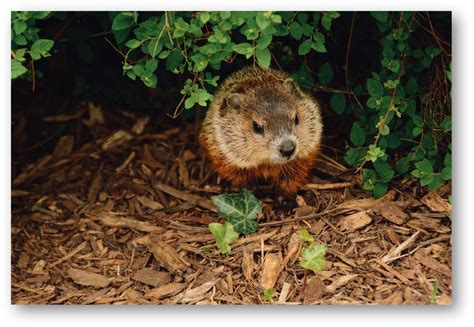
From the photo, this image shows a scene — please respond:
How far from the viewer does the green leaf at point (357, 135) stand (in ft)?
12.3

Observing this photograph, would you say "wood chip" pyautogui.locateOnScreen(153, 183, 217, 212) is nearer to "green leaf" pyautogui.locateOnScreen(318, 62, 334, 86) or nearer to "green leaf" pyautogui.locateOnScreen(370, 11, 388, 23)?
"green leaf" pyautogui.locateOnScreen(318, 62, 334, 86)

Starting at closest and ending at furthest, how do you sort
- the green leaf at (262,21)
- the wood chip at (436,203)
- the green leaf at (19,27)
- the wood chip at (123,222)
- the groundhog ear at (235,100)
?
the green leaf at (262,21) < the green leaf at (19,27) < the wood chip at (436,203) < the groundhog ear at (235,100) < the wood chip at (123,222)

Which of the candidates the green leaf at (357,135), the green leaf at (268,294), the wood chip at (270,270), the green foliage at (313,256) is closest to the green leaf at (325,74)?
the green leaf at (357,135)

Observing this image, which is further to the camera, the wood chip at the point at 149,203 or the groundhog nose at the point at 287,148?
the wood chip at the point at 149,203

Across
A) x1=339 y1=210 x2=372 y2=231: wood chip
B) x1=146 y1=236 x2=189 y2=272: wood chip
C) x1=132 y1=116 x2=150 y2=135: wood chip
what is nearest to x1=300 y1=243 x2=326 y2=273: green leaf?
x1=339 y1=210 x2=372 y2=231: wood chip

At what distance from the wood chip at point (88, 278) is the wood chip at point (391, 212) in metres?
1.52

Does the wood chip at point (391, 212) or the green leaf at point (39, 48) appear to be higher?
the green leaf at point (39, 48)

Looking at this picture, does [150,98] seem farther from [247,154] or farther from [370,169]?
[370,169]

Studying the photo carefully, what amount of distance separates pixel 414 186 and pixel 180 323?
151 cm

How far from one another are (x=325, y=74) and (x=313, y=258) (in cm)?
110

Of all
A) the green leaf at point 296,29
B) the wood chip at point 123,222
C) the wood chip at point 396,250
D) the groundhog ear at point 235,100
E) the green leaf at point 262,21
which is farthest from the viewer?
the wood chip at point 123,222

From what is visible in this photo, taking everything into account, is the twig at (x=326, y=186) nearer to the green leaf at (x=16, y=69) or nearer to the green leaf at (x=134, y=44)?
the green leaf at (x=134, y=44)

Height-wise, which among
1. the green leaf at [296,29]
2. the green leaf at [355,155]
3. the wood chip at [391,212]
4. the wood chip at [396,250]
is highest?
the green leaf at [296,29]

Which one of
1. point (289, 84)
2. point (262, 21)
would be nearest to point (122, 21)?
point (262, 21)
